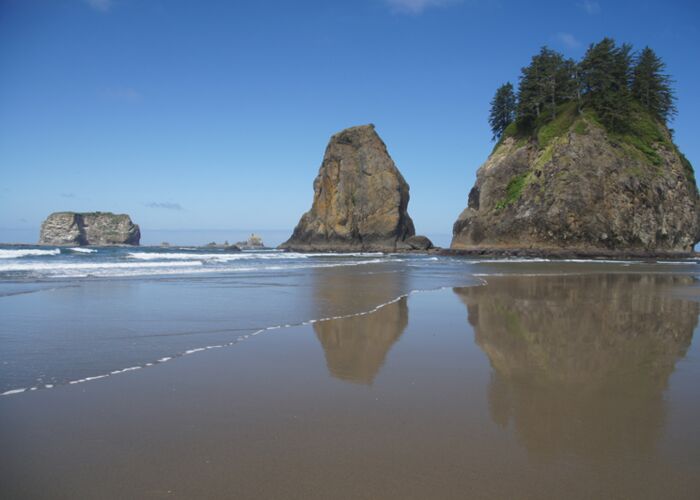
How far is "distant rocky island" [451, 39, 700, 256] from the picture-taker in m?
39.5

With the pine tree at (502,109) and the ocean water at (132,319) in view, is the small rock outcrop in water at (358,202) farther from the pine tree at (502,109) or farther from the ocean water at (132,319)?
the ocean water at (132,319)

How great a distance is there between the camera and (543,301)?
32.5 feet

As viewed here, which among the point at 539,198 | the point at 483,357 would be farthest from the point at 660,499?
the point at 539,198

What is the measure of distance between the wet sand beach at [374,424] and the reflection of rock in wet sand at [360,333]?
2.0 inches

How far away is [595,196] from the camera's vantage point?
39438mm

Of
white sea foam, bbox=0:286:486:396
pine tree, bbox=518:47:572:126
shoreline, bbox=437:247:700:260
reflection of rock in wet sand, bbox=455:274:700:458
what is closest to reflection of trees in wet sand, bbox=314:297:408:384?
white sea foam, bbox=0:286:486:396

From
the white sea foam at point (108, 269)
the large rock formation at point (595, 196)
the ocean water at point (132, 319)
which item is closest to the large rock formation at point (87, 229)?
the large rock formation at point (595, 196)

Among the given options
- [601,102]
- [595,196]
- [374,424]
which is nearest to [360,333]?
[374,424]

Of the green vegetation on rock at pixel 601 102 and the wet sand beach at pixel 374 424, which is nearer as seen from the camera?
the wet sand beach at pixel 374 424

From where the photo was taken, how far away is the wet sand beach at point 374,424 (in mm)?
2328

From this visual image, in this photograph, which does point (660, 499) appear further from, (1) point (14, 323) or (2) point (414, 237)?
(2) point (414, 237)

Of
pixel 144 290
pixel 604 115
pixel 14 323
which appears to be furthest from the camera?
pixel 604 115

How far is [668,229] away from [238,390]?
47.8 meters

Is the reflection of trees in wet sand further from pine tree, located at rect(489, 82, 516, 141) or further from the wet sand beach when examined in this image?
pine tree, located at rect(489, 82, 516, 141)
